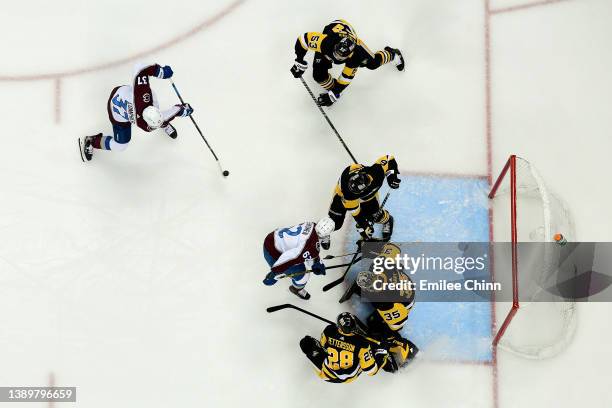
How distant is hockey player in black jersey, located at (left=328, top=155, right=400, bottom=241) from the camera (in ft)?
16.1

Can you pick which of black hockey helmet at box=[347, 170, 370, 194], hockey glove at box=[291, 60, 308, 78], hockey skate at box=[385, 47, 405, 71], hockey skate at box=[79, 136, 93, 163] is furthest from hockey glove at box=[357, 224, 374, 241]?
hockey skate at box=[79, 136, 93, 163]

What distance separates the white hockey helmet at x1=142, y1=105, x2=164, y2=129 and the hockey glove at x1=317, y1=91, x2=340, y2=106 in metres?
1.48

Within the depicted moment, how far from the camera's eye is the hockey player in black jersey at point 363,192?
193 inches

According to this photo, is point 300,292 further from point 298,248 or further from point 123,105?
point 123,105

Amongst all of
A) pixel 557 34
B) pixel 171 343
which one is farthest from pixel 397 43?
pixel 171 343

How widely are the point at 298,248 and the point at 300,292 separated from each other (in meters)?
0.74

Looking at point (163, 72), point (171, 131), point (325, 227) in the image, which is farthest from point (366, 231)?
point (163, 72)

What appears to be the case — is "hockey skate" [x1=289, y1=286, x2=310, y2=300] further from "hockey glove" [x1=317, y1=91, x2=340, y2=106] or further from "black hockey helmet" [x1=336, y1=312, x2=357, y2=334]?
"hockey glove" [x1=317, y1=91, x2=340, y2=106]

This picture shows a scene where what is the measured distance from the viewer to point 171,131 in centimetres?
575

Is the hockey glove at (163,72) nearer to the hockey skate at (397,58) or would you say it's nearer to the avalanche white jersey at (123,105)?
the avalanche white jersey at (123,105)

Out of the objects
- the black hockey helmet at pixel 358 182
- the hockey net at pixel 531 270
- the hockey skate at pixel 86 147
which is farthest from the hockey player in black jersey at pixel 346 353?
the hockey skate at pixel 86 147

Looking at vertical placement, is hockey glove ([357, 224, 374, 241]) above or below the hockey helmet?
above

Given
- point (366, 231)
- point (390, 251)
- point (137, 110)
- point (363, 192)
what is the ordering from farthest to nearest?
1. point (366, 231)
2. point (390, 251)
3. point (137, 110)
4. point (363, 192)

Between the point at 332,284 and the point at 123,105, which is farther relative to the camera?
the point at 332,284
